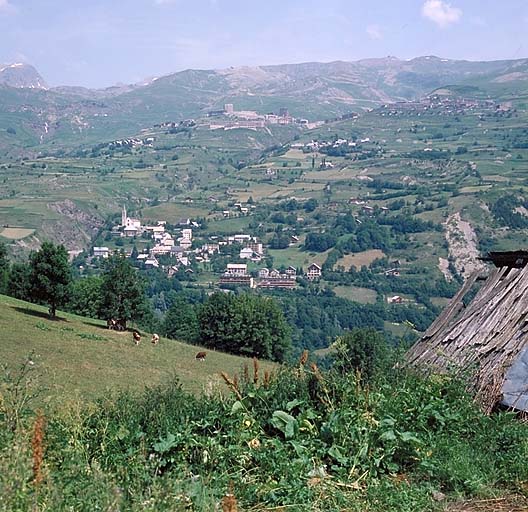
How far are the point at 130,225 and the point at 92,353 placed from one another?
103269 millimetres

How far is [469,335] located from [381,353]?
1134 millimetres

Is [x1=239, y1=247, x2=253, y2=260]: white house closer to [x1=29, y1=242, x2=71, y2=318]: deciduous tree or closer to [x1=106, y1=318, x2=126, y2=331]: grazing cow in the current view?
[x1=106, y1=318, x2=126, y2=331]: grazing cow

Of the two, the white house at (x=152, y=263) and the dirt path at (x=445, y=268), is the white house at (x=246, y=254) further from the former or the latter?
the dirt path at (x=445, y=268)

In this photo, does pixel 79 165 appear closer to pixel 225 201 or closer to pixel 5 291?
pixel 225 201

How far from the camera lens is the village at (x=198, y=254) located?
97.9m

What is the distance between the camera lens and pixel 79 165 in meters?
194

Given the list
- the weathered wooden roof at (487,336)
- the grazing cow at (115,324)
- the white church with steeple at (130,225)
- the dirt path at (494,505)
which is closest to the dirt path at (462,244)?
the white church with steeple at (130,225)

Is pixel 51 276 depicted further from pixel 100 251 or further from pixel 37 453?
pixel 100 251

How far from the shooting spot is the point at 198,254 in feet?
380

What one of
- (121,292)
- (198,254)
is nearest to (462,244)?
(198,254)

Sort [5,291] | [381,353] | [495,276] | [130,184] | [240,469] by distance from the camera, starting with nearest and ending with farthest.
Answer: [240,469] → [381,353] → [495,276] → [5,291] → [130,184]

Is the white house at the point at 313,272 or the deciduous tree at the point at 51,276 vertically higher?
the deciduous tree at the point at 51,276

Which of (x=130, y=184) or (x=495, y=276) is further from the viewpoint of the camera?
(x=130, y=184)

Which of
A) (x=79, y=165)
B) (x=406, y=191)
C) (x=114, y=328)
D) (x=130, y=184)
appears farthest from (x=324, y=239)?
(x=79, y=165)
